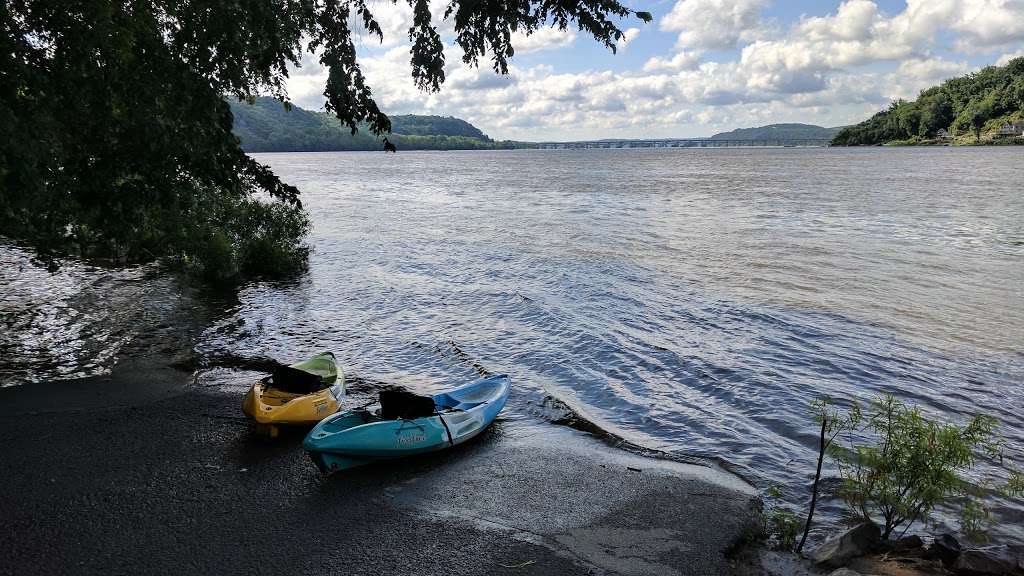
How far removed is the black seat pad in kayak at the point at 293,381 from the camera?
485 inches

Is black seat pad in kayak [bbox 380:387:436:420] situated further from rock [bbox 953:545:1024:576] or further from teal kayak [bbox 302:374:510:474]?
rock [bbox 953:545:1024:576]

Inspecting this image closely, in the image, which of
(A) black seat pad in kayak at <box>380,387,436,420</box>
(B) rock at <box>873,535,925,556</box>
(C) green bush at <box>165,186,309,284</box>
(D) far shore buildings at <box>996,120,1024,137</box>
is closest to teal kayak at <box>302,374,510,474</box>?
(A) black seat pad in kayak at <box>380,387,436,420</box>

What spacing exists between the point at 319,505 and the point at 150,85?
8.14 meters

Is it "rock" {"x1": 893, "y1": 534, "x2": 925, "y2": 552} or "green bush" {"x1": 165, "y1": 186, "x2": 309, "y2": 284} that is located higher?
"green bush" {"x1": 165, "y1": 186, "x2": 309, "y2": 284}

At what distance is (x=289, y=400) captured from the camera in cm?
1199

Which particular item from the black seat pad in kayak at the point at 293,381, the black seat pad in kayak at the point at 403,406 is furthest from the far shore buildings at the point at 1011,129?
the black seat pad in kayak at the point at 293,381

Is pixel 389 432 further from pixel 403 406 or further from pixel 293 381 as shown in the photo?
pixel 293 381

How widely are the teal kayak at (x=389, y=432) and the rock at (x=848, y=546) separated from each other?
233 inches

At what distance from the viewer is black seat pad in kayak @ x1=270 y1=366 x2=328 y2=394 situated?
1231 cm

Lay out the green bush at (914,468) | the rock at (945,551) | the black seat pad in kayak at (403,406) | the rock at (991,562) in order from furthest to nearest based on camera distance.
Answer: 1. the black seat pad in kayak at (403,406)
2. the green bush at (914,468)
3. the rock at (945,551)
4. the rock at (991,562)

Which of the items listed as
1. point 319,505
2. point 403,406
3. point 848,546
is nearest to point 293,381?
point 403,406

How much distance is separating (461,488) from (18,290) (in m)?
20.4

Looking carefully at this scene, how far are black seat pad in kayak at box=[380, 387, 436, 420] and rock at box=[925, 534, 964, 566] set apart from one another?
295 inches

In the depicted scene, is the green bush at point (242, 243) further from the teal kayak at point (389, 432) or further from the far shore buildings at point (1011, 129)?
the far shore buildings at point (1011, 129)
